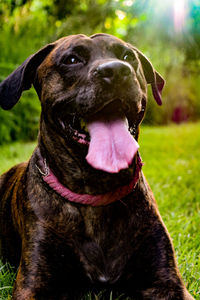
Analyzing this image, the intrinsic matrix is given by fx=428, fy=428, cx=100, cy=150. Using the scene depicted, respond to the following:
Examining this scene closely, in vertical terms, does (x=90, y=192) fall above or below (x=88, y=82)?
below

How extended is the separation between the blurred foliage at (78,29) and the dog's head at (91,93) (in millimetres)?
5173

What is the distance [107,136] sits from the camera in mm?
2363

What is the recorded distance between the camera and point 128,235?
2.50 meters

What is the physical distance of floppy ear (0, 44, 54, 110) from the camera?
8.85 ft

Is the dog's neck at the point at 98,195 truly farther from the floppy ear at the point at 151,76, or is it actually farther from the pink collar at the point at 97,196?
the floppy ear at the point at 151,76

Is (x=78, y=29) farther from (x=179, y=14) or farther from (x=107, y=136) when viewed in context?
(x=107, y=136)

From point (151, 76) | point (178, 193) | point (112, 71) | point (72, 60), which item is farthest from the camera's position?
point (178, 193)

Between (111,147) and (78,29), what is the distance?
6519mm

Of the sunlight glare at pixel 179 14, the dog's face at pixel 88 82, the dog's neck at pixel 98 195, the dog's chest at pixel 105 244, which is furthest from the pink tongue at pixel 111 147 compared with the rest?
the sunlight glare at pixel 179 14

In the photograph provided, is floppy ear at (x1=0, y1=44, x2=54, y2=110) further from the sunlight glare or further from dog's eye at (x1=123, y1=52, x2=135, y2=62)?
the sunlight glare

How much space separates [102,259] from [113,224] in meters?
0.21

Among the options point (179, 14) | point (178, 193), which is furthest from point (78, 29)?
point (178, 193)

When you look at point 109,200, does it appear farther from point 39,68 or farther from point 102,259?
point 39,68

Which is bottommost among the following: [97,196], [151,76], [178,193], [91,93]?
[178,193]
